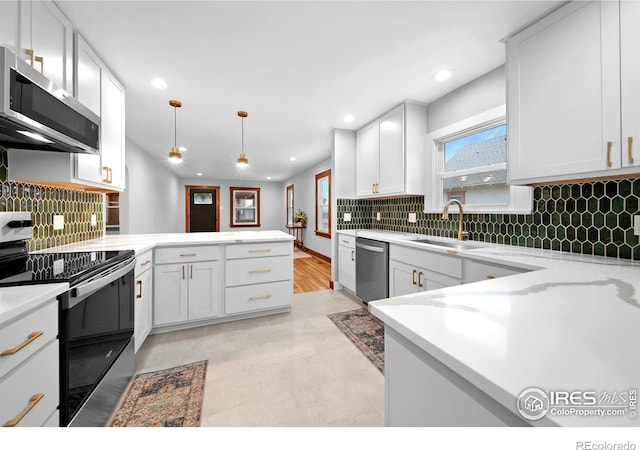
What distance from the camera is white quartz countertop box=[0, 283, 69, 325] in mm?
835

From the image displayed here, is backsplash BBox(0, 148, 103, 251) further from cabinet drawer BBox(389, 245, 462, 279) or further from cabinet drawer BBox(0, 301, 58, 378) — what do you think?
cabinet drawer BBox(389, 245, 462, 279)

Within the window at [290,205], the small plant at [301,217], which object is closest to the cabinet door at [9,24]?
the small plant at [301,217]

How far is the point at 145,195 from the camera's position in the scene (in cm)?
484

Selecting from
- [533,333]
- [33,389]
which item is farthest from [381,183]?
[33,389]

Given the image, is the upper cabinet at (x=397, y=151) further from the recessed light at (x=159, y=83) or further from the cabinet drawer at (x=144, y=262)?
the cabinet drawer at (x=144, y=262)

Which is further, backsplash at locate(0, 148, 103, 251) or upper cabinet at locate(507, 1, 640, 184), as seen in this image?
backsplash at locate(0, 148, 103, 251)

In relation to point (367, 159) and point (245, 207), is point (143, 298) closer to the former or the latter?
point (367, 159)

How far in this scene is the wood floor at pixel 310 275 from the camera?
3.99 metres

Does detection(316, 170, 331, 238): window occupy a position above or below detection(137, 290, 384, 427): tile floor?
above

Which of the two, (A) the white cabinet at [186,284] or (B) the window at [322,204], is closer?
(A) the white cabinet at [186,284]

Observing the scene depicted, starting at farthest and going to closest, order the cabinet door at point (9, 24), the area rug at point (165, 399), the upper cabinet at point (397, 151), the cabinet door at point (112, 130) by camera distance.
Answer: the upper cabinet at point (397, 151) < the cabinet door at point (112, 130) < the area rug at point (165, 399) < the cabinet door at point (9, 24)

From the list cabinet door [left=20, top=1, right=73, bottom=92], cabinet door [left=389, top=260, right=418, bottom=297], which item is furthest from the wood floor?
cabinet door [left=20, top=1, right=73, bottom=92]

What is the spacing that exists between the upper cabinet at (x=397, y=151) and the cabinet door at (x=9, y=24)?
2949mm

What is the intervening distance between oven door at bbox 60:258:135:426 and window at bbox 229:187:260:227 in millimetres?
7578
